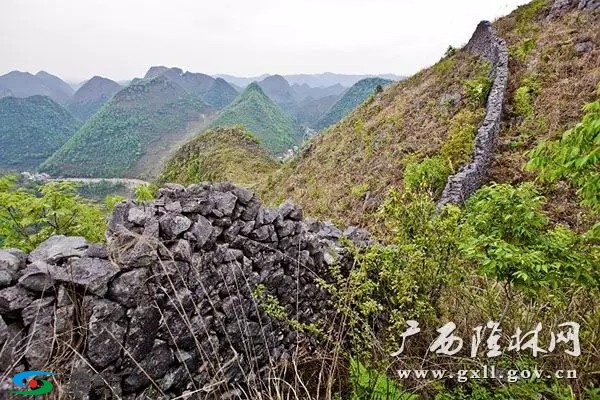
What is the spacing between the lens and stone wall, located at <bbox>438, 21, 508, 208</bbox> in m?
8.12

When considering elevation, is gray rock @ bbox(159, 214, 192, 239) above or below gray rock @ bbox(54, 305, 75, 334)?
above

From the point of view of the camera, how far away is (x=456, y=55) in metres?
17.5

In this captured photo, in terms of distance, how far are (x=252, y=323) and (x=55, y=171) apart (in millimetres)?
117163

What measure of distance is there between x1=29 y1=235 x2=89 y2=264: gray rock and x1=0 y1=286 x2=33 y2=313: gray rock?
275mm

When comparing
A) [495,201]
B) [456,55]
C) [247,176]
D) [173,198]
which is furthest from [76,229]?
[247,176]

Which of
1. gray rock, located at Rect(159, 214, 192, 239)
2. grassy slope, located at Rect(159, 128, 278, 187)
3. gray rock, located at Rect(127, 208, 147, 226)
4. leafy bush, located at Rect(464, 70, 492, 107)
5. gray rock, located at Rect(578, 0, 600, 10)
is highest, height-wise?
gray rock, located at Rect(578, 0, 600, 10)

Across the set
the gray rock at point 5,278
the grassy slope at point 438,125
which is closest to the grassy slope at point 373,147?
the grassy slope at point 438,125

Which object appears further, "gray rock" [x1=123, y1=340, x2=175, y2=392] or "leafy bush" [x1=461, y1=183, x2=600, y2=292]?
"gray rock" [x1=123, y1=340, x2=175, y2=392]

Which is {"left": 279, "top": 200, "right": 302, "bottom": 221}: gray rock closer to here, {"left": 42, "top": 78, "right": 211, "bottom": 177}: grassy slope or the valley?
the valley

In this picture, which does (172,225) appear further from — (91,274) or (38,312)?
(38,312)

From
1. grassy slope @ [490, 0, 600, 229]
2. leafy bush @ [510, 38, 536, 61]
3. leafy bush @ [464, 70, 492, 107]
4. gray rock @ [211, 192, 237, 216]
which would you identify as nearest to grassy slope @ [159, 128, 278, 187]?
leafy bush @ [464, 70, 492, 107]

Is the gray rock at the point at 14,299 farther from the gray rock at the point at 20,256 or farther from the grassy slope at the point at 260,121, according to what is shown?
the grassy slope at the point at 260,121

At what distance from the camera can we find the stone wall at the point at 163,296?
2.64 metres

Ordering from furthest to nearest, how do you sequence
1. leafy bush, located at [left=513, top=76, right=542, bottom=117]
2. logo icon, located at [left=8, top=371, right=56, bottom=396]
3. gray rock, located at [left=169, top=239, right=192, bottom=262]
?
leafy bush, located at [left=513, top=76, right=542, bottom=117] < gray rock, located at [left=169, top=239, right=192, bottom=262] < logo icon, located at [left=8, top=371, right=56, bottom=396]
